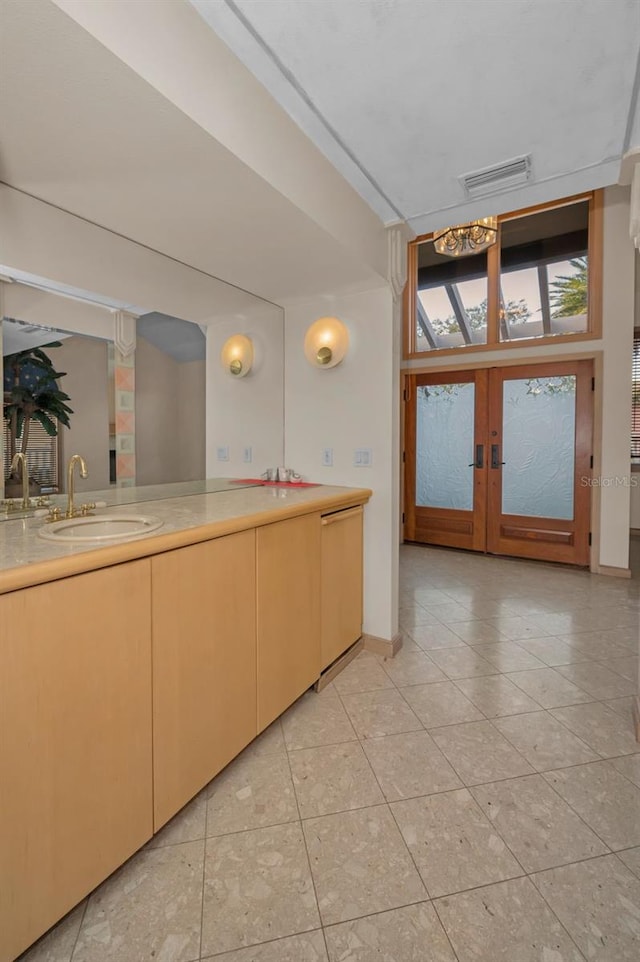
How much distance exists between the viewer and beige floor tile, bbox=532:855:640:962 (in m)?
1.00

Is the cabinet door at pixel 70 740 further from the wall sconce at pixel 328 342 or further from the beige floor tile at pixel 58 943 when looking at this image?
the wall sconce at pixel 328 342

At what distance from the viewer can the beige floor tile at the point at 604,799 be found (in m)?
1.30

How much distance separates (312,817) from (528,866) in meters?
0.65

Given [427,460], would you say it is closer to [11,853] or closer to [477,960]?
[477,960]

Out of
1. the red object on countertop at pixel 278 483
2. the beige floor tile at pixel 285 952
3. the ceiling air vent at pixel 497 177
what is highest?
the ceiling air vent at pixel 497 177

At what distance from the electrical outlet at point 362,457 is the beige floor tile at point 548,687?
1382mm

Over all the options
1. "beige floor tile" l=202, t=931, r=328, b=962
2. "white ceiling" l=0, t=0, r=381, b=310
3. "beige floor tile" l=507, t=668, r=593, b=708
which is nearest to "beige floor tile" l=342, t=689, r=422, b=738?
"beige floor tile" l=507, t=668, r=593, b=708

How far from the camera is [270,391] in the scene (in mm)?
2643

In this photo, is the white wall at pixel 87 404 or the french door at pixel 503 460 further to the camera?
the french door at pixel 503 460

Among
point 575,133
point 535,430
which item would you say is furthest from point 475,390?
point 575,133

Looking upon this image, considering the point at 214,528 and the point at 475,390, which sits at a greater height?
the point at 475,390

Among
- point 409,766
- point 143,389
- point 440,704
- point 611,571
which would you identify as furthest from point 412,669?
point 611,571

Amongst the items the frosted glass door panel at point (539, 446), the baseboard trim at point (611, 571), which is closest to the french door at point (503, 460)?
the frosted glass door panel at point (539, 446)

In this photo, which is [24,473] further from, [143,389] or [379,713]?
[379,713]
